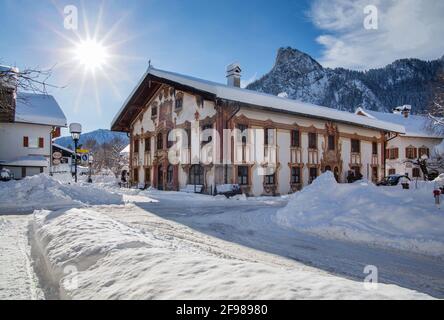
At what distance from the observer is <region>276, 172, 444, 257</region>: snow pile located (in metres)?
6.69

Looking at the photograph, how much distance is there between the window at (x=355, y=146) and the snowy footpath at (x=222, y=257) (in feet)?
62.3

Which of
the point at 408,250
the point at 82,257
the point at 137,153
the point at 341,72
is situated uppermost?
the point at 341,72

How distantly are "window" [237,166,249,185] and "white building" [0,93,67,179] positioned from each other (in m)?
19.6

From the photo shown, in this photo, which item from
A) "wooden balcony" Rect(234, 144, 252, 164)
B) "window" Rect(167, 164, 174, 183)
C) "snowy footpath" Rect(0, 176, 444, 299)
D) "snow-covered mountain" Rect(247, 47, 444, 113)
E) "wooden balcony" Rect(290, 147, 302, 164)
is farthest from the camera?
"snow-covered mountain" Rect(247, 47, 444, 113)

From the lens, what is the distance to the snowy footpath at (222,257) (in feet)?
9.53

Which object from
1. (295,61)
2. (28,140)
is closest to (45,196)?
(28,140)

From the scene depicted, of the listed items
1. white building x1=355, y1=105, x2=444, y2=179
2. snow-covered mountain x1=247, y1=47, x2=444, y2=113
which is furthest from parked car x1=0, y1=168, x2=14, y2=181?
white building x1=355, y1=105, x2=444, y2=179

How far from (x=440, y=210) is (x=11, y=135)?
1306 inches

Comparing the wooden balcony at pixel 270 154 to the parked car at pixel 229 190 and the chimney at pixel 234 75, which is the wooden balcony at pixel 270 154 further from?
the chimney at pixel 234 75

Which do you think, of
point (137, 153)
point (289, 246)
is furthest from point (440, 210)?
point (137, 153)

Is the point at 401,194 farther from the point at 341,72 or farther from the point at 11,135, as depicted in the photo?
the point at 341,72

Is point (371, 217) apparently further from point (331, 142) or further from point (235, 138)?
point (331, 142)

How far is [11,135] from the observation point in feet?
98.0

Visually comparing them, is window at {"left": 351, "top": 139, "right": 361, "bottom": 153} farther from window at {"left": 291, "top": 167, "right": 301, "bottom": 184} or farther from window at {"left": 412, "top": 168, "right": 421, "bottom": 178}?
window at {"left": 412, "top": 168, "right": 421, "bottom": 178}
